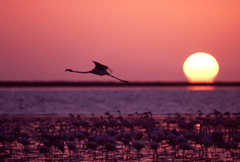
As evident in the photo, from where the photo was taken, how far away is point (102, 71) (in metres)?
10.9

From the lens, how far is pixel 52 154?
30.0ft

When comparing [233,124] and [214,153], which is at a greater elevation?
[233,124]

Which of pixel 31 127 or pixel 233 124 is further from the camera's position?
pixel 31 127

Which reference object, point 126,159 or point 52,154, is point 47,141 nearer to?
point 52,154

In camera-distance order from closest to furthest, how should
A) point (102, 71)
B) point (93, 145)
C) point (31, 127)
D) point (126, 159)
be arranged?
1. point (93, 145)
2. point (126, 159)
3. point (102, 71)
4. point (31, 127)

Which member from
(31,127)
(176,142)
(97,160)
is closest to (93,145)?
(97,160)

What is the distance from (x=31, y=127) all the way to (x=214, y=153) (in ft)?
24.2

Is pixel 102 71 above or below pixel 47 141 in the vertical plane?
above

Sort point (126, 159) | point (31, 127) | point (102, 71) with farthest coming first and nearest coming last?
point (31, 127)
point (102, 71)
point (126, 159)

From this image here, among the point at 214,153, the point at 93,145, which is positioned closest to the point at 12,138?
the point at 93,145

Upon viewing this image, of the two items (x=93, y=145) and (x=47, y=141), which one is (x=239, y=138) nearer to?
(x=93, y=145)

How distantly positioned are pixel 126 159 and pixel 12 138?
267cm

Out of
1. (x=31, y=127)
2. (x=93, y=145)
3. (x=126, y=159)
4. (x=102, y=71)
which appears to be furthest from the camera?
(x=31, y=127)

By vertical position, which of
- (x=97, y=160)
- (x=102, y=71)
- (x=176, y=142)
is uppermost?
(x=102, y=71)
